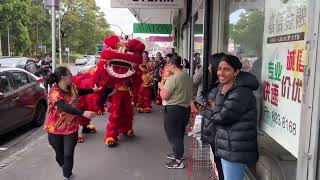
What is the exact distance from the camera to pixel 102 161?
6.85 meters

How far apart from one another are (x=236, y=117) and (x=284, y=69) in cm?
59

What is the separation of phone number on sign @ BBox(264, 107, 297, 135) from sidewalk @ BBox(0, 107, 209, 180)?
8.54ft

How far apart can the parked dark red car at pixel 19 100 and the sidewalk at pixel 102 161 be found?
637 millimetres

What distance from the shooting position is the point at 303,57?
2730 millimetres

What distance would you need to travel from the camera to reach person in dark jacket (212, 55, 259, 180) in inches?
140

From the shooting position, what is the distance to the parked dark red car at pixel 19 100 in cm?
826

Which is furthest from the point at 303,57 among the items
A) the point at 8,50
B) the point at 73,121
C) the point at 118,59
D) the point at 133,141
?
the point at 8,50

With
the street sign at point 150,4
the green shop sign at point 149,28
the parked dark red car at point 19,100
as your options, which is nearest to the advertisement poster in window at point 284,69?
the parked dark red car at point 19,100

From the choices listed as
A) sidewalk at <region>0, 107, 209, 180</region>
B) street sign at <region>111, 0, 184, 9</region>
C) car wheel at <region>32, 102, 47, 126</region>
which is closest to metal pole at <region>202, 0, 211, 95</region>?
sidewalk at <region>0, 107, 209, 180</region>

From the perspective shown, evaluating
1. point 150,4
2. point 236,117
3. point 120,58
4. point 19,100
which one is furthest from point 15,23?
point 236,117

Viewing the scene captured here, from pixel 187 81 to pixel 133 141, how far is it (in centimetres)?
263

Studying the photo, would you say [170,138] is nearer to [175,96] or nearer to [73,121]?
[175,96]

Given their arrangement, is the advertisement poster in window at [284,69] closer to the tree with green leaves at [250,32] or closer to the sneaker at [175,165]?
the tree with green leaves at [250,32]

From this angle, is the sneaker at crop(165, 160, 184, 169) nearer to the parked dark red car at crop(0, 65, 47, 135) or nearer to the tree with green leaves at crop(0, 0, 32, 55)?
the parked dark red car at crop(0, 65, 47, 135)
